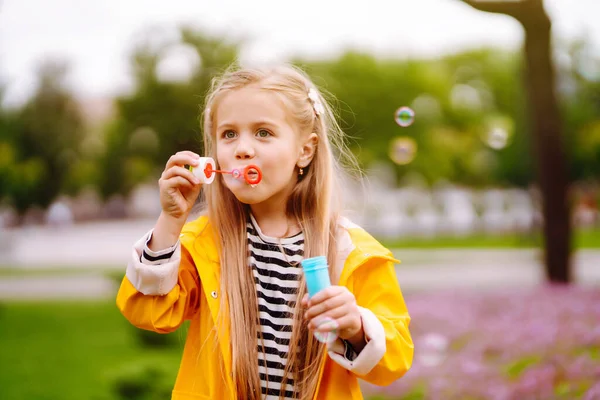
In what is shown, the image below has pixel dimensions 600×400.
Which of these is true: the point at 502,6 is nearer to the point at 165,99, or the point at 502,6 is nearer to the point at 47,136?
the point at 165,99

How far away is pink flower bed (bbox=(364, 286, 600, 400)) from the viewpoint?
13.6 ft

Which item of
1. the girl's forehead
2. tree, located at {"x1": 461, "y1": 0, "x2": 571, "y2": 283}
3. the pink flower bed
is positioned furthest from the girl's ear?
tree, located at {"x1": 461, "y1": 0, "x2": 571, "y2": 283}

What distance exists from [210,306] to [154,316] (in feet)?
0.50

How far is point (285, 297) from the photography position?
193cm

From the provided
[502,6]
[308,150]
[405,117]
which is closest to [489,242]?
[502,6]

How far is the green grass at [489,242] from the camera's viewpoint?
18.6 metres

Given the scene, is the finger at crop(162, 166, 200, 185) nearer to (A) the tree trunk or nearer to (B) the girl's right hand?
(B) the girl's right hand

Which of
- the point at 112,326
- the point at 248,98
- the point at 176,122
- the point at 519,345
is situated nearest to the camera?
the point at 248,98

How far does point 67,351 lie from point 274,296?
5.81 m

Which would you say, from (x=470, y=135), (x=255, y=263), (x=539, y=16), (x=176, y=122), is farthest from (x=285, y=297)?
Answer: (x=470, y=135)

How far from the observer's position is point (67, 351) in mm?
7117

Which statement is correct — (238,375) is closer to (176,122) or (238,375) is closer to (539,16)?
(539,16)

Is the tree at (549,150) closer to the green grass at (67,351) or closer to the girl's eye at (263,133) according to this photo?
the green grass at (67,351)

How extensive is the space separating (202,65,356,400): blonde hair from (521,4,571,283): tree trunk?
5643 mm
